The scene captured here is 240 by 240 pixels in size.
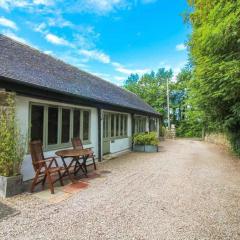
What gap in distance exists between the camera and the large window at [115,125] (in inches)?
434

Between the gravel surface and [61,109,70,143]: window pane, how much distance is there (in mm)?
2106

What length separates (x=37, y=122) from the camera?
6648 millimetres

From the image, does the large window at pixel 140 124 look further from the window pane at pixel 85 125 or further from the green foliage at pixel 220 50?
the window pane at pixel 85 125

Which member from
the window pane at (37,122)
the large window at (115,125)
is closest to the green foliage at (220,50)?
the large window at (115,125)

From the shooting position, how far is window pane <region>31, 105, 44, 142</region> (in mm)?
6504

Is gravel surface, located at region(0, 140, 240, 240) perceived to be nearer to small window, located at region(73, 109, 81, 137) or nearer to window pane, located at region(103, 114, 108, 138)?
small window, located at region(73, 109, 81, 137)

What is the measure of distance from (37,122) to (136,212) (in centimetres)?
411

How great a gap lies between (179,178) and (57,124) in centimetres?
441

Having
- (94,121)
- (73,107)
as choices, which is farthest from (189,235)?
(94,121)

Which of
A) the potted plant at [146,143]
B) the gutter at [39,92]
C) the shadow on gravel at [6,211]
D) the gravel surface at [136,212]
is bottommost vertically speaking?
the gravel surface at [136,212]

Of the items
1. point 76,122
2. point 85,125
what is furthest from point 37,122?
point 85,125

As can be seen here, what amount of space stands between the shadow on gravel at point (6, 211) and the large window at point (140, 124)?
38.9ft

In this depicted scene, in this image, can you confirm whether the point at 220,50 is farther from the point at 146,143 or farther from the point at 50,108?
the point at 146,143

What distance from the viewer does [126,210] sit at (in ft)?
14.3
